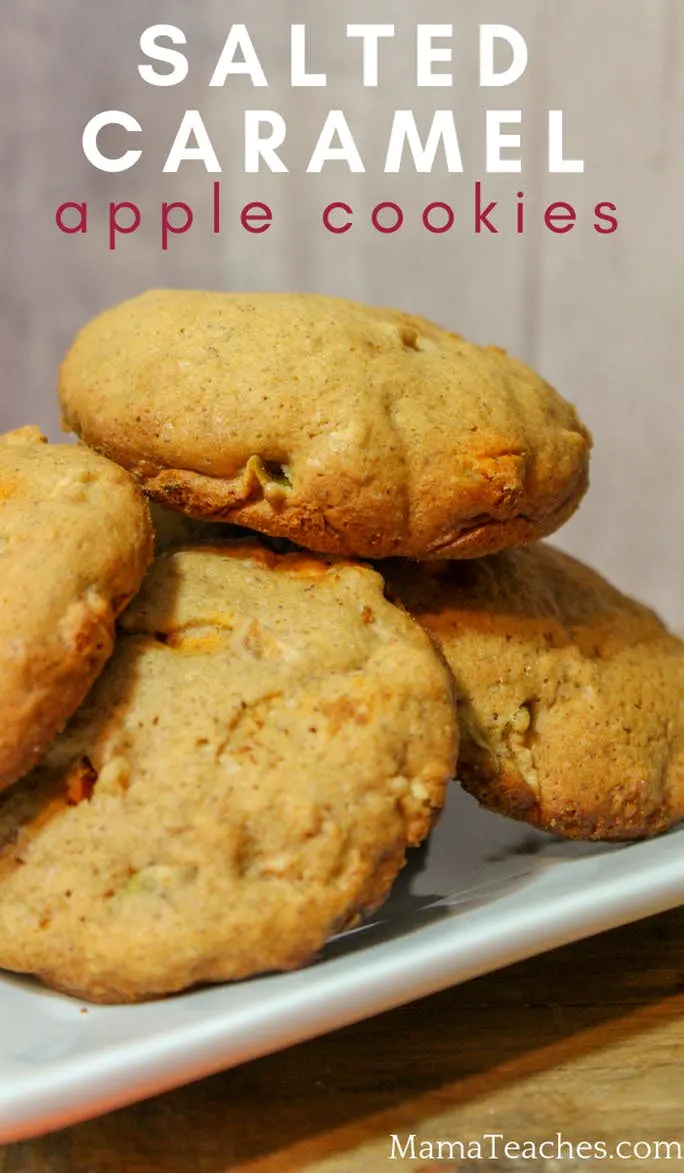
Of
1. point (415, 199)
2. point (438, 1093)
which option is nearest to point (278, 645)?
point (438, 1093)

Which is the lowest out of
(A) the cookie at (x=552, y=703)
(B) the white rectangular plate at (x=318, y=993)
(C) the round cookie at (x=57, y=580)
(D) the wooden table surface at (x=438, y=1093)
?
(D) the wooden table surface at (x=438, y=1093)

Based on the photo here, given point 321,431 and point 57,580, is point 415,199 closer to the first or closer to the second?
point 321,431

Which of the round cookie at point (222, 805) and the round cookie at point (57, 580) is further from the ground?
the round cookie at point (57, 580)

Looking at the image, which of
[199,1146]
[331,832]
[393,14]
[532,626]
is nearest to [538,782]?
[532,626]

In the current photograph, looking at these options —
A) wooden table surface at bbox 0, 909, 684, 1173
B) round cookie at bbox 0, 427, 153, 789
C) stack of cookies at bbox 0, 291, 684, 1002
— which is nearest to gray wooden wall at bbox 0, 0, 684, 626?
stack of cookies at bbox 0, 291, 684, 1002

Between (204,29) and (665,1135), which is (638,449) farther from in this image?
(665,1135)

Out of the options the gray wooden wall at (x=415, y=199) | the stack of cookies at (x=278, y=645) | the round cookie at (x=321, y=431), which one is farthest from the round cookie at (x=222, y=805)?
the gray wooden wall at (x=415, y=199)

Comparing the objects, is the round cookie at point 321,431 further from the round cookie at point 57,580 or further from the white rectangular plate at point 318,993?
the white rectangular plate at point 318,993

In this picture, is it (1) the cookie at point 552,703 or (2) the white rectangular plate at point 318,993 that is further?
(1) the cookie at point 552,703

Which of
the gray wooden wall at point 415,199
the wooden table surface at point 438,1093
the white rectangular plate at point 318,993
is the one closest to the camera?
the white rectangular plate at point 318,993
